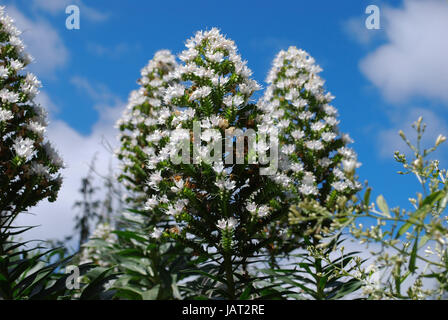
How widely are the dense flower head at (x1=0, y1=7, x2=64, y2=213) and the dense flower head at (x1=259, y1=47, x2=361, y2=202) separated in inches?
108

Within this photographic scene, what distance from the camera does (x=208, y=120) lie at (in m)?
4.30

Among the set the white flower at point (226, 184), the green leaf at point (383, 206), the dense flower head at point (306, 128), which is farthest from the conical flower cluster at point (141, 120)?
the green leaf at point (383, 206)

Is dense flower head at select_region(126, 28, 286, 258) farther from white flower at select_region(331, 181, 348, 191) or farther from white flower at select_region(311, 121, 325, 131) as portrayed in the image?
white flower at select_region(311, 121, 325, 131)

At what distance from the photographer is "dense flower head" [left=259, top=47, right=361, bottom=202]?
5375mm

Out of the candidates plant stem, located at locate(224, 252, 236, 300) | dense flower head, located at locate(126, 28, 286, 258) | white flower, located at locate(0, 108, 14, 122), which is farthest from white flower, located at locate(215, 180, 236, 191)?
white flower, located at locate(0, 108, 14, 122)

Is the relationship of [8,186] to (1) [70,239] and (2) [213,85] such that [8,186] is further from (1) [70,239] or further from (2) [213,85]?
(1) [70,239]

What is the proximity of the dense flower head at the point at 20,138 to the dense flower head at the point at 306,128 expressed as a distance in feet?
8.98

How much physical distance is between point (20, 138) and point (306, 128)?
3.98 m

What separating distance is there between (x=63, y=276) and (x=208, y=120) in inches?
99.0

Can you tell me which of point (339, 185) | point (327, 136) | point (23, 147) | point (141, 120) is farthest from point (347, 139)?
point (23, 147)

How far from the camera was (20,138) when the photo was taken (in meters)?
4.47

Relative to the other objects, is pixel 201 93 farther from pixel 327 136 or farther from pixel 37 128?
pixel 327 136

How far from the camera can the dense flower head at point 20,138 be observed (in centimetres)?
438
